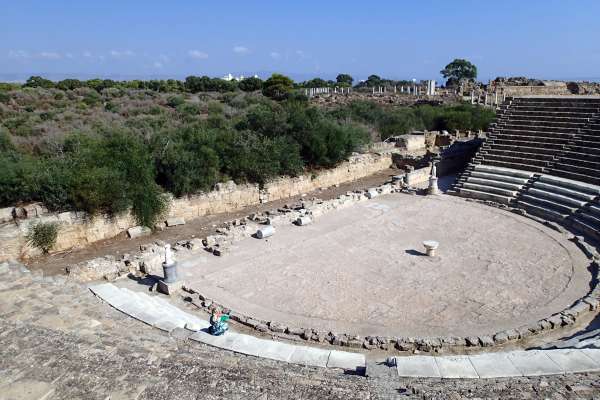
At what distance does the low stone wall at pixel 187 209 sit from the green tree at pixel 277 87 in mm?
24520

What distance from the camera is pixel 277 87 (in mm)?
49594

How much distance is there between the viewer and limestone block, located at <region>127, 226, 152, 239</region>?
15.7m

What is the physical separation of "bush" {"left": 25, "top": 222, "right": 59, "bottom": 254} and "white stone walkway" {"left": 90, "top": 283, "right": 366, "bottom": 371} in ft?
16.2

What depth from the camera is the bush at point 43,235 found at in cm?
1377

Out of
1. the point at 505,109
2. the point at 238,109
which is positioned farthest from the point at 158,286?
the point at 238,109

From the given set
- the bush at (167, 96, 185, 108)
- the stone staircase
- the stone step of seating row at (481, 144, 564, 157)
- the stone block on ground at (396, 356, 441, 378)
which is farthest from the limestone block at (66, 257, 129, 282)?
the bush at (167, 96, 185, 108)

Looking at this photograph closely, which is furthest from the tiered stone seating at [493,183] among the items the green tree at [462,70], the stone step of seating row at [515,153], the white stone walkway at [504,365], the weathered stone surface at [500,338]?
the green tree at [462,70]

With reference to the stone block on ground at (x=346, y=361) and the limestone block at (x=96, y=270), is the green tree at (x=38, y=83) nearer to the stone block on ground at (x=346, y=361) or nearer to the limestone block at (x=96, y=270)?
the limestone block at (x=96, y=270)

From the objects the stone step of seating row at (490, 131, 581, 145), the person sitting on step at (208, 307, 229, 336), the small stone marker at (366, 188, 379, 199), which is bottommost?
the small stone marker at (366, 188, 379, 199)

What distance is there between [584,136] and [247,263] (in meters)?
16.0

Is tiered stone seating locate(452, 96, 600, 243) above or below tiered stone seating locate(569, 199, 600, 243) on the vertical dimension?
above

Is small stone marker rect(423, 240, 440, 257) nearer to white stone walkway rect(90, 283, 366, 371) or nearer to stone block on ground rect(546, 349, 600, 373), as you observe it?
stone block on ground rect(546, 349, 600, 373)

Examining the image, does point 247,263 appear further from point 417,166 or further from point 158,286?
point 417,166

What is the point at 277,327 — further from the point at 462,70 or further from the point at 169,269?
the point at 462,70
